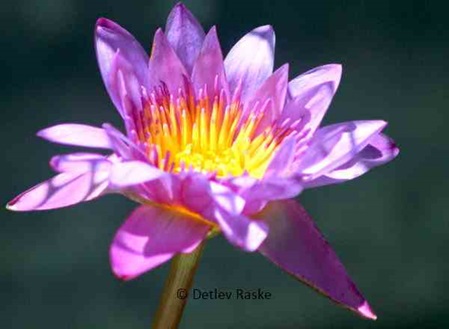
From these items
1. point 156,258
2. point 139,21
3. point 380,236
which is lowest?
point 380,236

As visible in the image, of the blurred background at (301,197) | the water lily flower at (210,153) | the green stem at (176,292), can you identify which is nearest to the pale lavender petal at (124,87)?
the water lily flower at (210,153)

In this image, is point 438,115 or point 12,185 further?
point 438,115

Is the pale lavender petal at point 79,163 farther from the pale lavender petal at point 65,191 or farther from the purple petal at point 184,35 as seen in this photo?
the purple petal at point 184,35

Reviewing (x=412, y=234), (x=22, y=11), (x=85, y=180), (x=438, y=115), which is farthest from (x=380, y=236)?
(x=85, y=180)

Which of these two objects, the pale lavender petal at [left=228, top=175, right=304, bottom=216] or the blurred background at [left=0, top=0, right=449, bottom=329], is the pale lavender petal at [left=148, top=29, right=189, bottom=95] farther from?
the blurred background at [left=0, top=0, right=449, bottom=329]

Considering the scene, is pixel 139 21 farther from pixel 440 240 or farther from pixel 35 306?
pixel 440 240

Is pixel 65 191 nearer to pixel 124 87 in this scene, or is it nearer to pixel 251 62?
pixel 124 87

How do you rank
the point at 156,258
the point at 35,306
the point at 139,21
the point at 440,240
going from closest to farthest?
the point at 156,258, the point at 35,306, the point at 139,21, the point at 440,240
